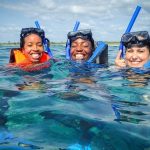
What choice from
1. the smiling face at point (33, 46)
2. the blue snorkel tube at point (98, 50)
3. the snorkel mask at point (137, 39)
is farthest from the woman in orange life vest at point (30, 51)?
the snorkel mask at point (137, 39)

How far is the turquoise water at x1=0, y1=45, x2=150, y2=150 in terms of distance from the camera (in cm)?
316

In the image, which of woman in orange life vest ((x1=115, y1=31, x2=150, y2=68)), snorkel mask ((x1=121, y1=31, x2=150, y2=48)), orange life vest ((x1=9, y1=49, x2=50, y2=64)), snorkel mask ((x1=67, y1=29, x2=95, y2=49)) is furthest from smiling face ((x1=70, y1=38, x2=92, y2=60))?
woman in orange life vest ((x1=115, y1=31, x2=150, y2=68))

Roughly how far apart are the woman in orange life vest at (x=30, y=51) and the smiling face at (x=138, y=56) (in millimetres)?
2449

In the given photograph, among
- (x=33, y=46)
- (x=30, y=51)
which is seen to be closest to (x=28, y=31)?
(x=33, y=46)

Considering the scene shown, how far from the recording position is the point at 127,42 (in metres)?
7.85

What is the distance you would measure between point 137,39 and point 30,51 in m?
3.03

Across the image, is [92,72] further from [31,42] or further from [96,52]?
[31,42]

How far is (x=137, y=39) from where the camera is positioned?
770 centimetres

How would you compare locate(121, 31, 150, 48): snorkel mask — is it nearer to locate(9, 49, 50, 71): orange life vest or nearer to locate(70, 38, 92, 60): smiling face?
locate(70, 38, 92, 60): smiling face

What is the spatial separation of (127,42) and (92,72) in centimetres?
124

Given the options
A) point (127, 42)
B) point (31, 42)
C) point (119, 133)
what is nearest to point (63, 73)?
point (31, 42)

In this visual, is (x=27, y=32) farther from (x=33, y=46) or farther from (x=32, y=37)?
(x=33, y=46)

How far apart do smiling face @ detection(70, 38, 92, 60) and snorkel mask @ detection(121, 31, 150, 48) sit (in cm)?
147

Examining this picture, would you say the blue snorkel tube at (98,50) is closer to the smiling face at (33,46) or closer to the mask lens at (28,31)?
the smiling face at (33,46)
